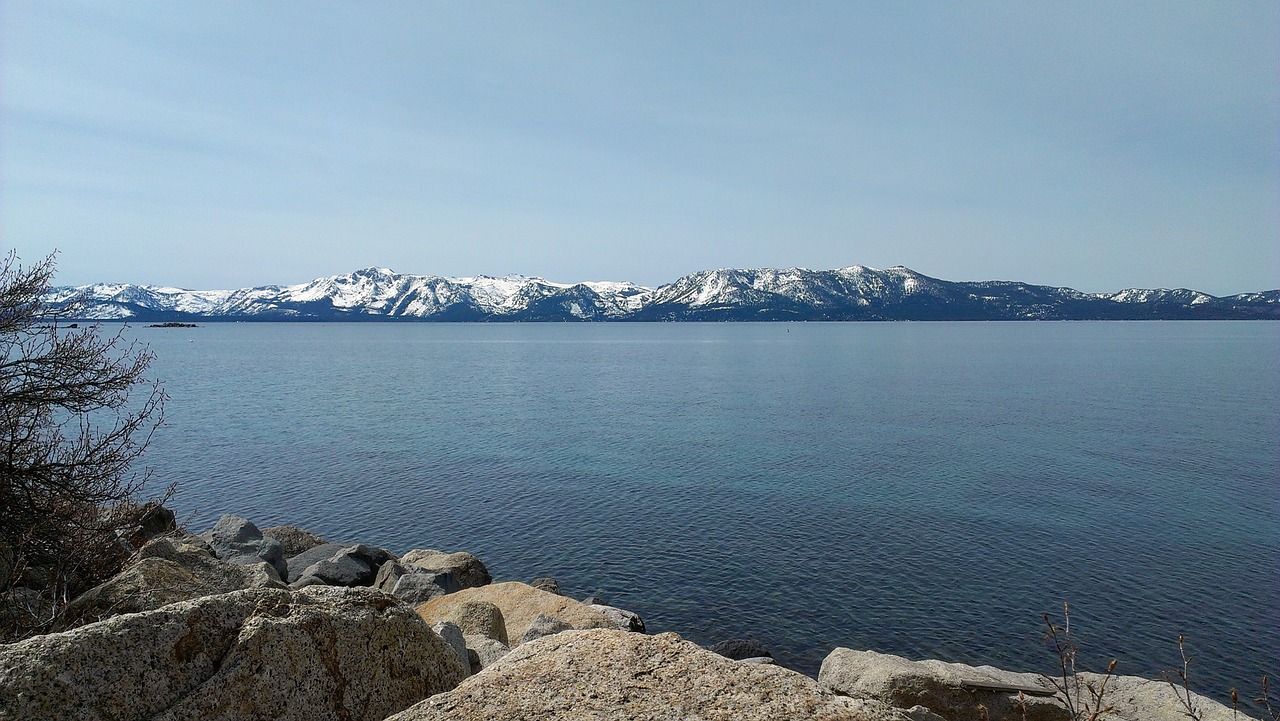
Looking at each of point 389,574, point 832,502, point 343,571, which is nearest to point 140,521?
point 343,571

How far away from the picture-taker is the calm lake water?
24578 mm

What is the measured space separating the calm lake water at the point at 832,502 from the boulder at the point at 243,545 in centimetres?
684

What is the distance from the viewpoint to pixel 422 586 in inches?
917

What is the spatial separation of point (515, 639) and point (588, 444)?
122ft

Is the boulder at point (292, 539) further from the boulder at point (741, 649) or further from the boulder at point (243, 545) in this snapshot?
the boulder at point (741, 649)

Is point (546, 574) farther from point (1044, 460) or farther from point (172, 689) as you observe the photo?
point (1044, 460)

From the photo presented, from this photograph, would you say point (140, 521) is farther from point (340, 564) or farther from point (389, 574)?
point (389, 574)

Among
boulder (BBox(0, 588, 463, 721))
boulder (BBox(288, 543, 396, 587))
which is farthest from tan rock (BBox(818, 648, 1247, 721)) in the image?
boulder (BBox(288, 543, 396, 587))

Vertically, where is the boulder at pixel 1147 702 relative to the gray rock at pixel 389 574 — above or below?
above

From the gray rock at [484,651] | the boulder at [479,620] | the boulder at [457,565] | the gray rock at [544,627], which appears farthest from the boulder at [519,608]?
the boulder at [457,565]

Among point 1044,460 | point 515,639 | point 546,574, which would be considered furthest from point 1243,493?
point 515,639

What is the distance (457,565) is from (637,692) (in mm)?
22598

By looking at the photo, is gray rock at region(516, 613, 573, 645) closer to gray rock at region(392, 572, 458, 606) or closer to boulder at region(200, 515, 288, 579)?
gray rock at region(392, 572, 458, 606)

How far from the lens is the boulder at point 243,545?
987 inches
